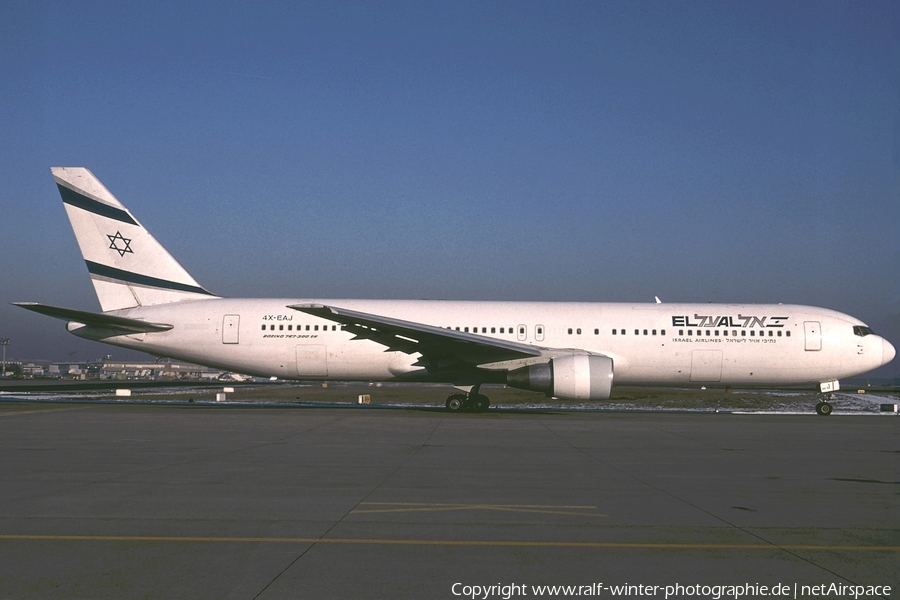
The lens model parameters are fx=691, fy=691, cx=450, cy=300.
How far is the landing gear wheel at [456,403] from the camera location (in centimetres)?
1959

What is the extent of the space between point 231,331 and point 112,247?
4.58 meters

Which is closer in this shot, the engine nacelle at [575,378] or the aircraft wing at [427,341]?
the aircraft wing at [427,341]

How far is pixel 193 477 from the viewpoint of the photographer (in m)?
7.76

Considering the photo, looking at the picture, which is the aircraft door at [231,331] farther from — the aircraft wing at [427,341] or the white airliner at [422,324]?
the aircraft wing at [427,341]

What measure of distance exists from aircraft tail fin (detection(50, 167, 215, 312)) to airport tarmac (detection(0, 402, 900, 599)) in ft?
30.8

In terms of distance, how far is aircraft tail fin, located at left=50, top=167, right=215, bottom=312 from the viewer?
20.8 meters

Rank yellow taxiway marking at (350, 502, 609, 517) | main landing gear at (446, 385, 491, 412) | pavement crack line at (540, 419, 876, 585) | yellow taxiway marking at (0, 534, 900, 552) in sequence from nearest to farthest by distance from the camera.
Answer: pavement crack line at (540, 419, 876, 585) < yellow taxiway marking at (0, 534, 900, 552) < yellow taxiway marking at (350, 502, 609, 517) < main landing gear at (446, 385, 491, 412)

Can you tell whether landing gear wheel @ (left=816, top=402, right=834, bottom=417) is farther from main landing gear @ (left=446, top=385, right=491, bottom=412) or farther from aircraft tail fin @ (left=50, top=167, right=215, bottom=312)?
aircraft tail fin @ (left=50, top=167, right=215, bottom=312)

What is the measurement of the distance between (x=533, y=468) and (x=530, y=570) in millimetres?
4629

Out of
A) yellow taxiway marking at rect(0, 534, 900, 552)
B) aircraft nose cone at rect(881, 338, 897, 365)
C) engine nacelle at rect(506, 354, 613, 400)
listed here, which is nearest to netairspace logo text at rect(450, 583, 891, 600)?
yellow taxiway marking at rect(0, 534, 900, 552)

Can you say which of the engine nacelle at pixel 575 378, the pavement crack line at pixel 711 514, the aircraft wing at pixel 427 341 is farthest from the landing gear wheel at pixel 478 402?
the pavement crack line at pixel 711 514

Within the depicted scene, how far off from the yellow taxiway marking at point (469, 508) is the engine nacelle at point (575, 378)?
11.2 m

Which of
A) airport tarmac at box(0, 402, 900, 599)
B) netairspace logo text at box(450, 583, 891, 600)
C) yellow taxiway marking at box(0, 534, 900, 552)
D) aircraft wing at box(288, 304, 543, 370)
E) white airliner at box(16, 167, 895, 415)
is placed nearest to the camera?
netairspace logo text at box(450, 583, 891, 600)

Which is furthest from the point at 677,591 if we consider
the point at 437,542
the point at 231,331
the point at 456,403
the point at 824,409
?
the point at 824,409
